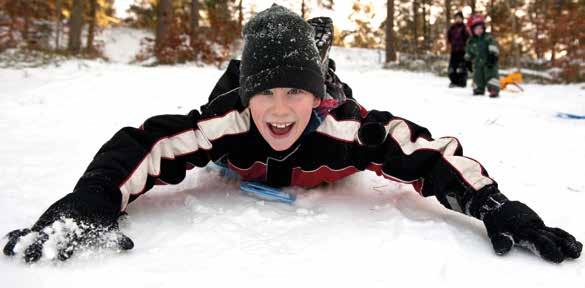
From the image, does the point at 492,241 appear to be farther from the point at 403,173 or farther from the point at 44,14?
the point at 44,14

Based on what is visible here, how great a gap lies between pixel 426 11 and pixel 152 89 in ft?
72.2

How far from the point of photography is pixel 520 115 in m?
4.71

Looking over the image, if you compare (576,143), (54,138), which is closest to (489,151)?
(576,143)

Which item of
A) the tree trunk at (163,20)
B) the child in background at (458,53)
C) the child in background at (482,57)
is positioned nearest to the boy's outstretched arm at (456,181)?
the child in background at (482,57)

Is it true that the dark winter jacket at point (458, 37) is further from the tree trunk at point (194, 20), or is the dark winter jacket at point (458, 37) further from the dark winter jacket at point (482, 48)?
the tree trunk at point (194, 20)

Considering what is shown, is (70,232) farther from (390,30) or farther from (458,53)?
(390,30)

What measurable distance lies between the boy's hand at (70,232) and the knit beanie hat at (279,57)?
687 mm

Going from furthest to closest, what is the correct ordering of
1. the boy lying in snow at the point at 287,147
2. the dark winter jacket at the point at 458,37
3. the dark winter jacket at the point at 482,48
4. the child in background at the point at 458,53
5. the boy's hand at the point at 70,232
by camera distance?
the dark winter jacket at the point at 458,37
the child in background at the point at 458,53
the dark winter jacket at the point at 482,48
the boy lying in snow at the point at 287,147
the boy's hand at the point at 70,232

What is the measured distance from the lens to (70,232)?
1.34m

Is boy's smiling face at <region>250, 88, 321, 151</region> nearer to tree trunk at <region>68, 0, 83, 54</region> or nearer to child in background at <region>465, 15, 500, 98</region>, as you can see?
child in background at <region>465, 15, 500, 98</region>

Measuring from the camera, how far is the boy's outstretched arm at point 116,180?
1.32 meters

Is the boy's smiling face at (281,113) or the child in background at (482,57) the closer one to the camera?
the boy's smiling face at (281,113)

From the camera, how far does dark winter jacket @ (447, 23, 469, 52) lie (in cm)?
937

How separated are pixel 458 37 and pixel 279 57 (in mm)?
8460
